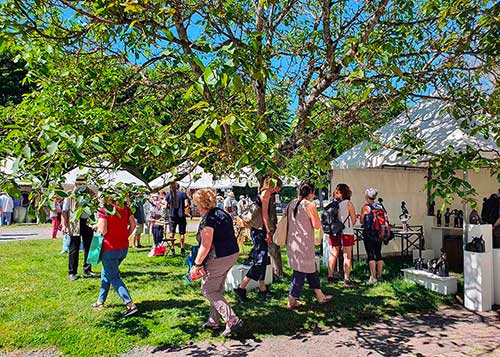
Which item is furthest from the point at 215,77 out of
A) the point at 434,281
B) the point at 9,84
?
the point at 9,84

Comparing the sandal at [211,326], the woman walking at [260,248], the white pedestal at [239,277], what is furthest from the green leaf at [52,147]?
the white pedestal at [239,277]

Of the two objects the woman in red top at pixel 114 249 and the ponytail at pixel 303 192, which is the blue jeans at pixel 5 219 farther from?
the ponytail at pixel 303 192

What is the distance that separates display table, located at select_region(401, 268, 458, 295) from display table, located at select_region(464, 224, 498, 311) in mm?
491

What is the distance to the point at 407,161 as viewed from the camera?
7215mm

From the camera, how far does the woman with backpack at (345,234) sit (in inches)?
272

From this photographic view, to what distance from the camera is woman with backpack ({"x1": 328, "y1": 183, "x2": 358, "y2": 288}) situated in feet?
22.7

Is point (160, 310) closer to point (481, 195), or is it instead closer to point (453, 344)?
point (453, 344)

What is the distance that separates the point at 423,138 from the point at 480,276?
269 centimetres

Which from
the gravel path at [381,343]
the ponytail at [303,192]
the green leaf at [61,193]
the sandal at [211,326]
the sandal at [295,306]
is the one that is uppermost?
the ponytail at [303,192]

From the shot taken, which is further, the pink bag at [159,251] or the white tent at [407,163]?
the pink bag at [159,251]

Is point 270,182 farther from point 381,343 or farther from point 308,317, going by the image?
point 308,317

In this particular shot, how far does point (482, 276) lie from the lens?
5590mm

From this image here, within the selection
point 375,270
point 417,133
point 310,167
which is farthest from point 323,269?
point 417,133

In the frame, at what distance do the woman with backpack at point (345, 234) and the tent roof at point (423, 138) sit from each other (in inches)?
38.9
